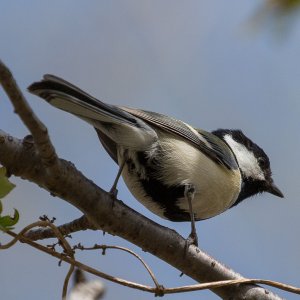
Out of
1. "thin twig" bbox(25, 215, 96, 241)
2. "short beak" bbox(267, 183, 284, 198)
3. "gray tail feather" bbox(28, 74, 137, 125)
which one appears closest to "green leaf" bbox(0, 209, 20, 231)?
"gray tail feather" bbox(28, 74, 137, 125)

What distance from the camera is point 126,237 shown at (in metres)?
1.89

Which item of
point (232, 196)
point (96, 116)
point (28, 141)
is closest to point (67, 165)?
point (28, 141)

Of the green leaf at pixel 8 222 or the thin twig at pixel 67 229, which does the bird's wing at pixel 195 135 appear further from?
the green leaf at pixel 8 222

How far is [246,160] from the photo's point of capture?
3795 mm

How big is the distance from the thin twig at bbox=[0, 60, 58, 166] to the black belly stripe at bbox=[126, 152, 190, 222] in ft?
4.33

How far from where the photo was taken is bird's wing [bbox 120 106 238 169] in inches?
111

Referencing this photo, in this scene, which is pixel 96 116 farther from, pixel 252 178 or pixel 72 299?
pixel 252 178

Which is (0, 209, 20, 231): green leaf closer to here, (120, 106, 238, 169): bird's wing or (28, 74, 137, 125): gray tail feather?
(28, 74, 137, 125): gray tail feather

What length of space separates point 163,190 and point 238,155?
3.39ft

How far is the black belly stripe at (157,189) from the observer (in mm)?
2838

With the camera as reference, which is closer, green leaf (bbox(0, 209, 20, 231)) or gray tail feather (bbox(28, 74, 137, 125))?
green leaf (bbox(0, 209, 20, 231))

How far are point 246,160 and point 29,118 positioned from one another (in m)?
2.69

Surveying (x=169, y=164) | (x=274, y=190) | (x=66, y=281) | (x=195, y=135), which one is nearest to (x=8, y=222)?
(x=66, y=281)

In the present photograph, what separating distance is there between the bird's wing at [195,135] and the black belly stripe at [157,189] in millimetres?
200
